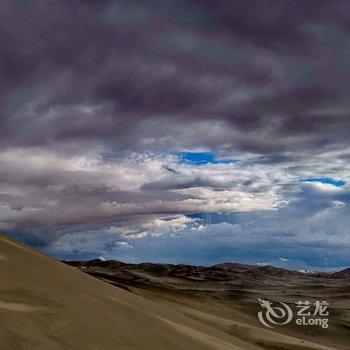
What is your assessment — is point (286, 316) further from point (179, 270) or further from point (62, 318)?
point (179, 270)

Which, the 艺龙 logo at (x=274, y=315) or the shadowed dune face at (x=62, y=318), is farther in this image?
the 艺龙 logo at (x=274, y=315)

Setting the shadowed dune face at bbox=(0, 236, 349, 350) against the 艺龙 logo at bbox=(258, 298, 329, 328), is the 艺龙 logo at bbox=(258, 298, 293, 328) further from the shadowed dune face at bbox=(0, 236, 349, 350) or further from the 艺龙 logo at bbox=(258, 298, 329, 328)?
the shadowed dune face at bbox=(0, 236, 349, 350)

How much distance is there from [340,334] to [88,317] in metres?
15.5

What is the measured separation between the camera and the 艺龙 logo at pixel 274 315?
758 inches

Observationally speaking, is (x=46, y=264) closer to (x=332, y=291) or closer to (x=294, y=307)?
(x=294, y=307)

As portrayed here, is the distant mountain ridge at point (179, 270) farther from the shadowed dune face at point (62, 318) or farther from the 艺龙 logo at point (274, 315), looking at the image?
the shadowed dune face at point (62, 318)

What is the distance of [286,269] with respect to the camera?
9456cm

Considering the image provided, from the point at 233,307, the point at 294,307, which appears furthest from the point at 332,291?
the point at 233,307

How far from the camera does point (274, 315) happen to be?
70.9 feet

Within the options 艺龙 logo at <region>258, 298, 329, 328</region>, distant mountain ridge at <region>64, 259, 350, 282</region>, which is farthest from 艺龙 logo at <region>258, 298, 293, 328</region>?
distant mountain ridge at <region>64, 259, 350, 282</region>

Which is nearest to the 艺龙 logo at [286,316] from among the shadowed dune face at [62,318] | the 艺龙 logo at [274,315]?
the 艺龙 logo at [274,315]

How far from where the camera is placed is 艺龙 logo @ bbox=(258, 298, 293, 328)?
19266mm

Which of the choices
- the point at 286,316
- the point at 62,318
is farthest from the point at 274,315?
the point at 62,318

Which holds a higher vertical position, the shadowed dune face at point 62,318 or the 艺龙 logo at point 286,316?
the shadowed dune face at point 62,318
